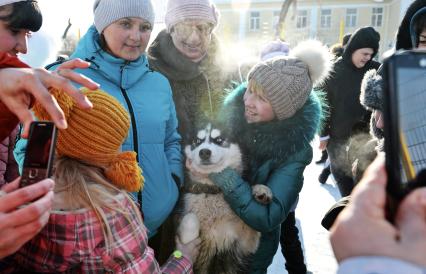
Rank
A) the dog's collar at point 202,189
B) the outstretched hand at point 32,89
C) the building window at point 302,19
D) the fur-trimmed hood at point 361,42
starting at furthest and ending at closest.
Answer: the building window at point 302,19
the fur-trimmed hood at point 361,42
the dog's collar at point 202,189
the outstretched hand at point 32,89

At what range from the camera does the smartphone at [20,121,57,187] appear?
32.4 inches

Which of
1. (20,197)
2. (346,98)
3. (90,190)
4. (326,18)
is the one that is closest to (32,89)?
(20,197)

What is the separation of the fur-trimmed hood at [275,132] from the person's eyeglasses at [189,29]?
0.76 meters

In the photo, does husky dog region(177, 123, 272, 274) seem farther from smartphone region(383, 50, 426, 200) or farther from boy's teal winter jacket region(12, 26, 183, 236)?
smartphone region(383, 50, 426, 200)

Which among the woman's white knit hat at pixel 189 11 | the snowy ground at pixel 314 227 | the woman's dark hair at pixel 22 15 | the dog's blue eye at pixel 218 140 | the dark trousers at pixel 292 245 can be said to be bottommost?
the snowy ground at pixel 314 227

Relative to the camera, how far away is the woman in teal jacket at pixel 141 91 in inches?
69.1

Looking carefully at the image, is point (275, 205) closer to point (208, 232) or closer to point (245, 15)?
point (208, 232)

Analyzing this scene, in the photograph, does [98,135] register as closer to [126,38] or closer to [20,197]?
[20,197]

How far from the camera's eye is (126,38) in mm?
1921

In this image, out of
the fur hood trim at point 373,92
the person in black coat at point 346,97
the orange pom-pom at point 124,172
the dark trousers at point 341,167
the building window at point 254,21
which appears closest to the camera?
the orange pom-pom at point 124,172

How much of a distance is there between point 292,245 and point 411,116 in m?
2.29

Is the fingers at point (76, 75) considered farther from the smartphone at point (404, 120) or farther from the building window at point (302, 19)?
the building window at point (302, 19)

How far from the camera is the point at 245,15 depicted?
38.9m

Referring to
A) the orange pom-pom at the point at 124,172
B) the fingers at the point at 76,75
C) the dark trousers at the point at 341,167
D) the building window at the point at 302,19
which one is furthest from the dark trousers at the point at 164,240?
the building window at the point at 302,19
